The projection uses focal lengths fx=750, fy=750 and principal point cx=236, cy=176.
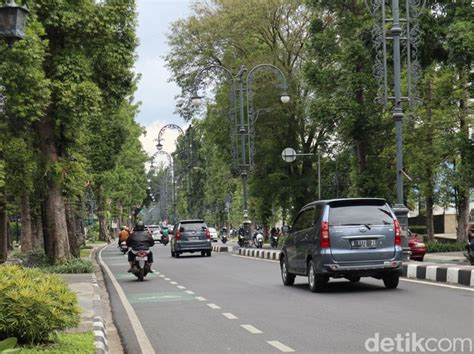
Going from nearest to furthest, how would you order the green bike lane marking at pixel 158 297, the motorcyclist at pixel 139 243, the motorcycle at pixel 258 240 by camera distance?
the green bike lane marking at pixel 158 297 < the motorcyclist at pixel 139 243 < the motorcycle at pixel 258 240

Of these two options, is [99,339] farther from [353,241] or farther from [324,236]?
[353,241]

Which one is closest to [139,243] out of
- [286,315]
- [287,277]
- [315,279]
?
[287,277]

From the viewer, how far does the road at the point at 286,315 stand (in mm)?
9227

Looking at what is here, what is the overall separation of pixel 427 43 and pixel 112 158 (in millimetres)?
Answer: 21428

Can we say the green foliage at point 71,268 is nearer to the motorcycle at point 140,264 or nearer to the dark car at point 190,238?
the motorcycle at point 140,264

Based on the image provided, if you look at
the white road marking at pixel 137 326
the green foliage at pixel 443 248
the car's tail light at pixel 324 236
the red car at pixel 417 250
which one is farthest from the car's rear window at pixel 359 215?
the green foliage at pixel 443 248

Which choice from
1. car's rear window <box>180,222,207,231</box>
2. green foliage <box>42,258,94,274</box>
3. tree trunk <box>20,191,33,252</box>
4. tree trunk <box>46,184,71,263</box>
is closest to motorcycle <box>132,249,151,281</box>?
green foliage <box>42,258,94,274</box>

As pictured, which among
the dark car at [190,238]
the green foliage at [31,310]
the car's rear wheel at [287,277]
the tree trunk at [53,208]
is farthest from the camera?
the dark car at [190,238]

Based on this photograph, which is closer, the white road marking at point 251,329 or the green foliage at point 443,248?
the white road marking at point 251,329

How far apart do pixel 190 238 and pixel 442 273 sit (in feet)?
69.3

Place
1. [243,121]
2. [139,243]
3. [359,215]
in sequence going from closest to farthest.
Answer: [359,215] → [139,243] → [243,121]

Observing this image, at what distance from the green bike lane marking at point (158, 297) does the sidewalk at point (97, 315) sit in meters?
0.58

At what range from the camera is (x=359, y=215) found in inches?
590

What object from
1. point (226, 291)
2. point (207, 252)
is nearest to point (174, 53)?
point (207, 252)
